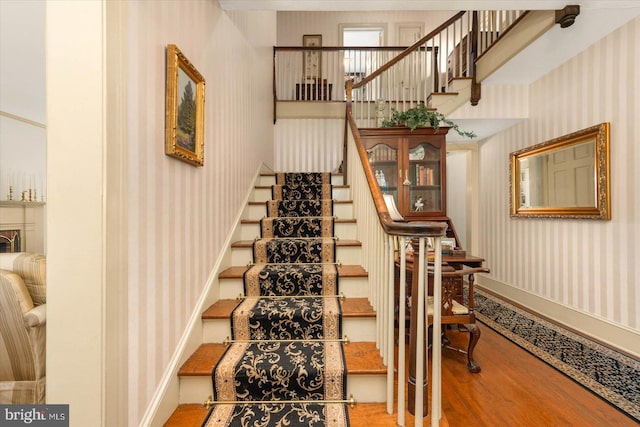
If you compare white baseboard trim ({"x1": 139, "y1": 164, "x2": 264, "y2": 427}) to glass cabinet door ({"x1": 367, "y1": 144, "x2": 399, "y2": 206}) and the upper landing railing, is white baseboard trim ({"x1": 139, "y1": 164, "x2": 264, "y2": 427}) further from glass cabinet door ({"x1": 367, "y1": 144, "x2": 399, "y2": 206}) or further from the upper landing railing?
the upper landing railing

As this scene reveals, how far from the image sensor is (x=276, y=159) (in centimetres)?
455

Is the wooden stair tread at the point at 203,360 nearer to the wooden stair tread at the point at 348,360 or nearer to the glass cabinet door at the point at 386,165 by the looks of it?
the wooden stair tread at the point at 348,360

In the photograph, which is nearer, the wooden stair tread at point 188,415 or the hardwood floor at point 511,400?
the wooden stair tread at point 188,415

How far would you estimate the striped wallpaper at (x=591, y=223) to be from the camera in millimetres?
2346

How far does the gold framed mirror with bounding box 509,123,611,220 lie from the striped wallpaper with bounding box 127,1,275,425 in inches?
131

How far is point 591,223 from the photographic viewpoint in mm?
2709

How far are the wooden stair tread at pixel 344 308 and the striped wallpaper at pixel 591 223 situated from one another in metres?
2.35

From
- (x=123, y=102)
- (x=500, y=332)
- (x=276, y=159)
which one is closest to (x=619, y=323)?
(x=500, y=332)

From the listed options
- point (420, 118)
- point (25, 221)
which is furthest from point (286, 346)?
point (25, 221)

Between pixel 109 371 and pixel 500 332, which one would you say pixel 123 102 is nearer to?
pixel 109 371

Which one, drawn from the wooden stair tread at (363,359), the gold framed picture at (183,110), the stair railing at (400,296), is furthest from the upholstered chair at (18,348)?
the stair railing at (400,296)

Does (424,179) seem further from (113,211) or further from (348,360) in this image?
(113,211)

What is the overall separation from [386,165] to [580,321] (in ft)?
8.42

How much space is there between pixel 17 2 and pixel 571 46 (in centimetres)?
445
